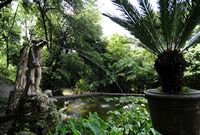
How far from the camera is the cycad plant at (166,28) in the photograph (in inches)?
172

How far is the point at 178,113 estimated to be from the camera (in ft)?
13.3

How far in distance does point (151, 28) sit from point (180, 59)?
2.58 feet

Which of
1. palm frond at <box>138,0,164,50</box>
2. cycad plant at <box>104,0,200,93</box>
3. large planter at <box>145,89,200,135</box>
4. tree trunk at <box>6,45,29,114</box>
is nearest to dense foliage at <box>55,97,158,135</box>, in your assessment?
large planter at <box>145,89,200,135</box>

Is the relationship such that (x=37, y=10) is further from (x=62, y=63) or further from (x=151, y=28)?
(x=151, y=28)

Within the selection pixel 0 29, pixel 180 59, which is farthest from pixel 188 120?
pixel 0 29

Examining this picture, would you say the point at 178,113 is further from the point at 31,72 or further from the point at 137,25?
Result: the point at 31,72

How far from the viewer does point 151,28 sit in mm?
4750

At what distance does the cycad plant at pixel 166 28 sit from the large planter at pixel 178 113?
0.34m

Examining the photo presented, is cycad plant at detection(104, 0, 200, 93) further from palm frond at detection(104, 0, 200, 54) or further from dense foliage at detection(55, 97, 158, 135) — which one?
dense foliage at detection(55, 97, 158, 135)

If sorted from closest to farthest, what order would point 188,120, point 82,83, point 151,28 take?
point 188,120, point 151,28, point 82,83

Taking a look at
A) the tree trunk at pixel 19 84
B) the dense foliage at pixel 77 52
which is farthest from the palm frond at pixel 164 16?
the dense foliage at pixel 77 52

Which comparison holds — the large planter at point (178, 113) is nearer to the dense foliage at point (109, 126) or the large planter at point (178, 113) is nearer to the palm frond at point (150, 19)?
the dense foliage at point (109, 126)

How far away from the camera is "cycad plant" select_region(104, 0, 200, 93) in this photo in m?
4.36

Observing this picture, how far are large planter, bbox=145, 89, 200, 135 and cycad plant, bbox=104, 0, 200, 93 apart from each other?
13.5 inches
